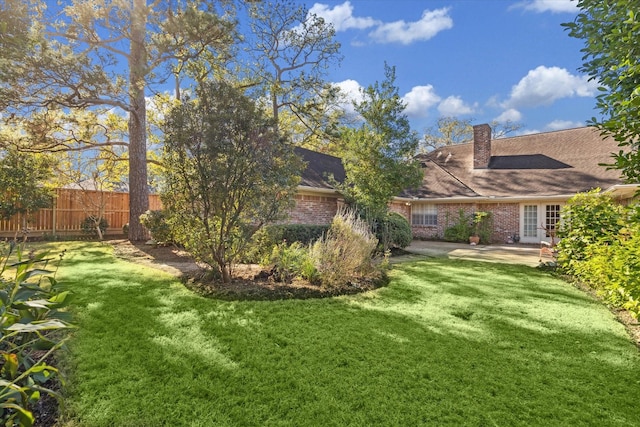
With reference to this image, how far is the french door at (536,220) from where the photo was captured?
46.9ft

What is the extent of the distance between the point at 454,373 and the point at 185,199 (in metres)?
4.92

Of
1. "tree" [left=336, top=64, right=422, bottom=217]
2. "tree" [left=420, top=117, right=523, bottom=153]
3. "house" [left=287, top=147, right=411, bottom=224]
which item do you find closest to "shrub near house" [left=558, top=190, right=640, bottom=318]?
"tree" [left=336, top=64, right=422, bottom=217]

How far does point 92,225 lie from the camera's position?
525 inches

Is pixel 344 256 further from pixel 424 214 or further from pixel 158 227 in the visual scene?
pixel 424 214

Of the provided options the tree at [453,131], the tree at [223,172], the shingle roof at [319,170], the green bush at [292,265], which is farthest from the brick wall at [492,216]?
the tree at [453,131]

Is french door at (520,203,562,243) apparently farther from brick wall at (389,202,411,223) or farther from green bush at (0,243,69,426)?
green bush at (0,243,69,426)

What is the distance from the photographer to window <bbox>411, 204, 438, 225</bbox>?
17172mm

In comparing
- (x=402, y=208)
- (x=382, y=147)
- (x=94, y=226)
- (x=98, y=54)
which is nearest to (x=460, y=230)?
(x=402, y=208)

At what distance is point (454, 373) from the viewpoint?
9.46ft

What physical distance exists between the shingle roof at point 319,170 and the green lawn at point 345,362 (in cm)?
778

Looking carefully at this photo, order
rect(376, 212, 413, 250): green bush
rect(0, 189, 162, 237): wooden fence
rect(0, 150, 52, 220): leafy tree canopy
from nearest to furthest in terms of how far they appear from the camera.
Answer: rect(0, 150, 52, 220): leafy tree canopy
rect(376, 212, 413, 250): green bush
rect(0, 189, 162, 237): wooden fence

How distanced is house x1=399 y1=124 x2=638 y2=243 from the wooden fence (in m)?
13.7

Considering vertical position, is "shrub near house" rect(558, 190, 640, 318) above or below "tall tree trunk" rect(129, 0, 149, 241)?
below

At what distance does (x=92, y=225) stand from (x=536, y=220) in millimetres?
20038
